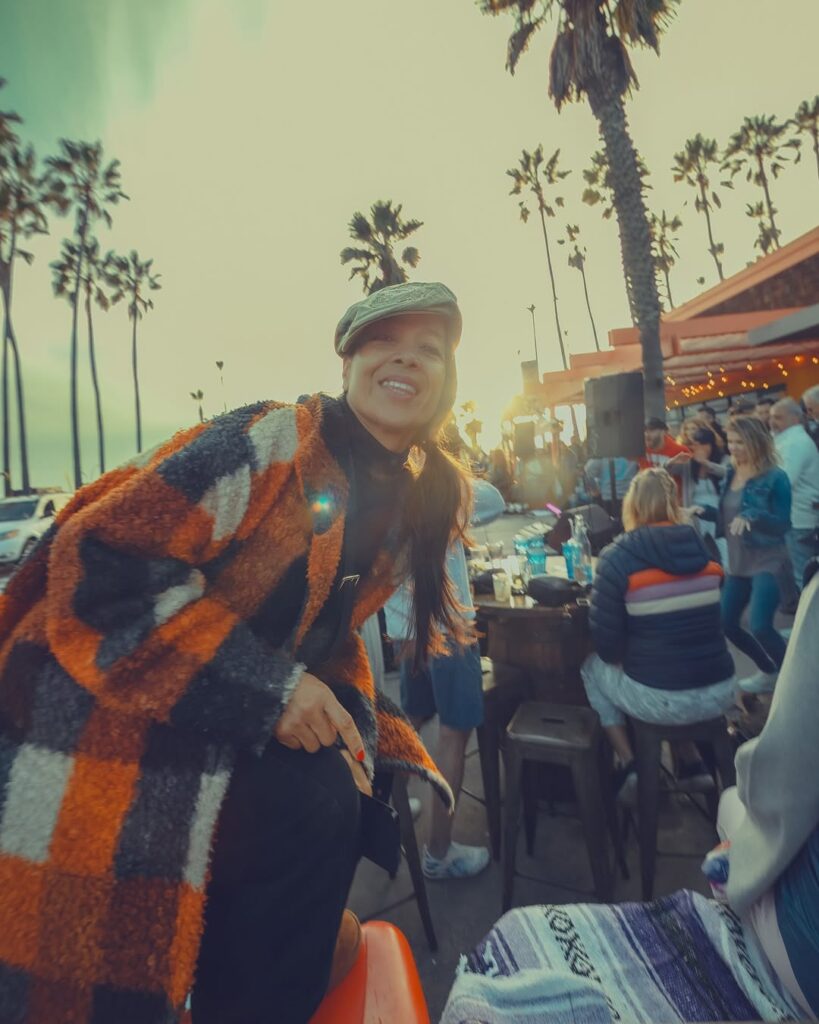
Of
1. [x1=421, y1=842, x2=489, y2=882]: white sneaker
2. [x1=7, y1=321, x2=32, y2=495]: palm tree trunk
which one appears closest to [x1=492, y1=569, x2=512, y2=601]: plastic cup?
[x1=421, y1=842, x2=489, y2=882]: white sneaker

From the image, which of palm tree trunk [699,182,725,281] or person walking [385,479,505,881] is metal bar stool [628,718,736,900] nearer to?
person walking [385,479,505,881]

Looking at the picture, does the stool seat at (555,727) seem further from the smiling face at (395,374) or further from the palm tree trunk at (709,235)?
the palm tree trunk at (709,235)

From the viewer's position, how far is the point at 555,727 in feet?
8.78

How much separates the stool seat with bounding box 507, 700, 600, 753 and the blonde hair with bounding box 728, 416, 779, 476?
303 cm

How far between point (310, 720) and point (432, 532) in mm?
874

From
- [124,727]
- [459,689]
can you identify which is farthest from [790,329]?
[124,727]

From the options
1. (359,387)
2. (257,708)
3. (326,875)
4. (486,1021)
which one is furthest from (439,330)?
(486,1021)

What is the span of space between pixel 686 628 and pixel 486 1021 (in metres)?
2.20

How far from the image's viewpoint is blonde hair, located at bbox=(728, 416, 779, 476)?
451 cm

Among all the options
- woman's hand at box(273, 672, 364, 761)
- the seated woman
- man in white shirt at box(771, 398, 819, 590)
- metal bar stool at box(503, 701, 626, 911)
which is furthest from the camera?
man in white shirt at box(771, 398, 819, 590)

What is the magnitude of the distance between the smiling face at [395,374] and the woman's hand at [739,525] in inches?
159

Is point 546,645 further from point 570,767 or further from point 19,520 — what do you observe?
point 19,520

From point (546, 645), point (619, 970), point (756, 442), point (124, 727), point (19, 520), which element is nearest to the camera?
point (124, 727)

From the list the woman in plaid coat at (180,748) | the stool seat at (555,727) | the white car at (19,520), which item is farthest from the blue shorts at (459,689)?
the white car at (19,520)
